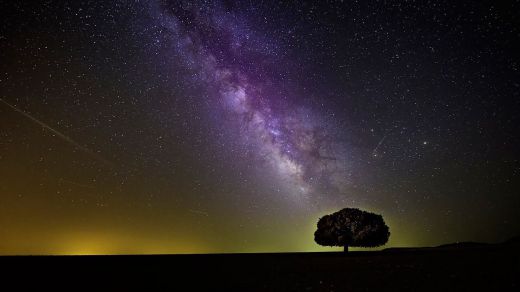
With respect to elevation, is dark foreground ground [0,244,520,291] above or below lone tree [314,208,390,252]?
below

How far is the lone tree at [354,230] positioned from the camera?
148 feet

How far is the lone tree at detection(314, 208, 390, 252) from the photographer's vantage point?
148 feet

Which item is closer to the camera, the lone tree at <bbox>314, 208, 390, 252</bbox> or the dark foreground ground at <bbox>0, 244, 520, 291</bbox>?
the dark foreground ground at <bbox>0, 244, 520, 291</bbox>

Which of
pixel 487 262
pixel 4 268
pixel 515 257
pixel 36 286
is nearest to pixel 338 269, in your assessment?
pixel 487 262

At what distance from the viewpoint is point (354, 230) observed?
45469 mm

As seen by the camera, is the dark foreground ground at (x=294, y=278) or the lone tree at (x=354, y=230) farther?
the lone tree at (x=354, y=230)

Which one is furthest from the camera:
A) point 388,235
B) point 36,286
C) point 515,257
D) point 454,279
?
point 388,235

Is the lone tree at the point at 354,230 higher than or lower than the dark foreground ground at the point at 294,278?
higher

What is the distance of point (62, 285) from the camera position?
1241 cm

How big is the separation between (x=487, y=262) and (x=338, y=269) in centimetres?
614

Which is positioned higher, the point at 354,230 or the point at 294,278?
the point at 354,230

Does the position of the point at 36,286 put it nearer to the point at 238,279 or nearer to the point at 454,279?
the point at 238,279

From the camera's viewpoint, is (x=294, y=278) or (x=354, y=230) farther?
(x=354, y=230)

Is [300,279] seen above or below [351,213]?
below
